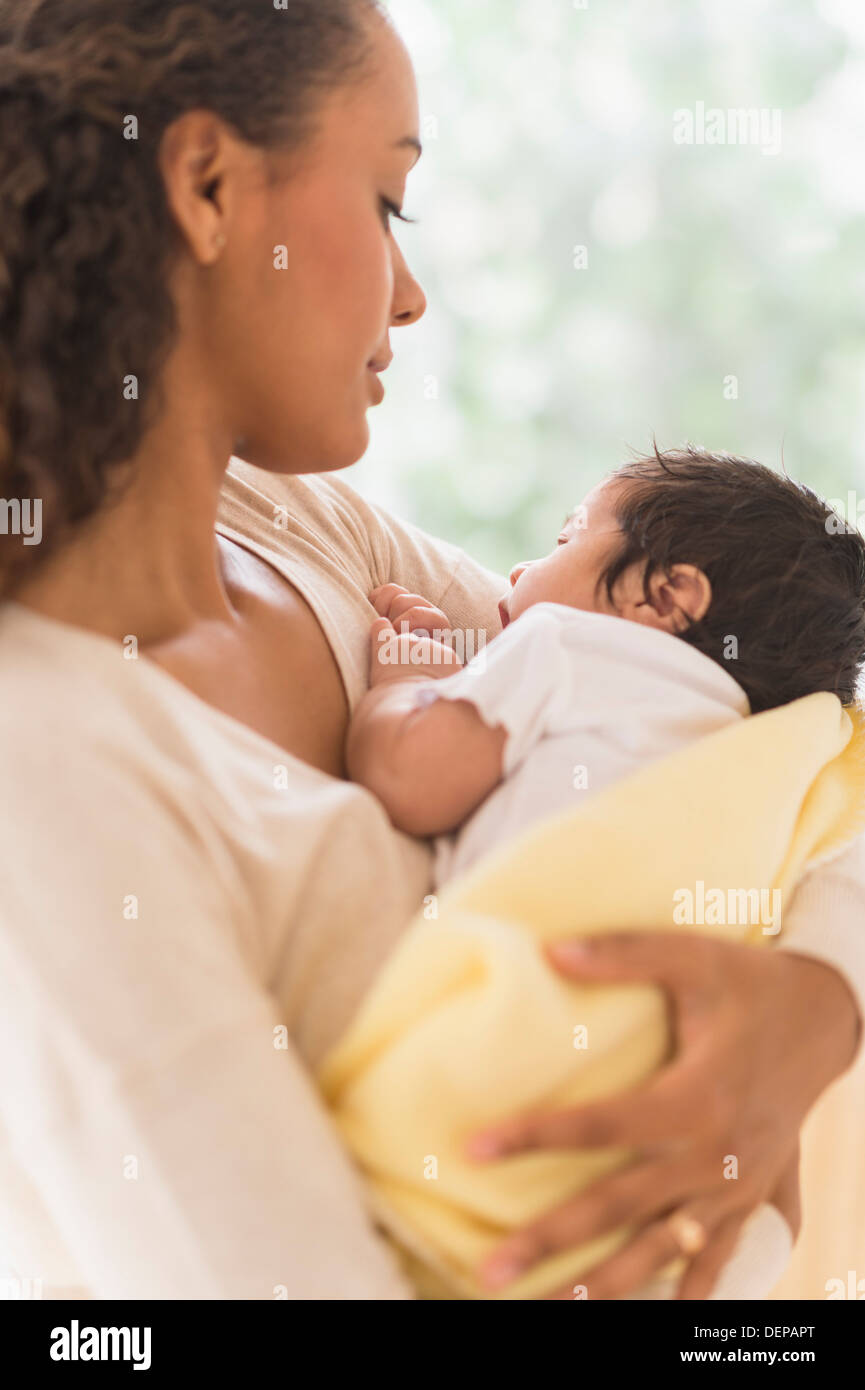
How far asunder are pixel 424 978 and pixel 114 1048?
0.19 metres

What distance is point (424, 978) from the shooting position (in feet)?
2.55

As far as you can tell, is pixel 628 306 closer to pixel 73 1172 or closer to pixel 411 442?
pixel 411 442

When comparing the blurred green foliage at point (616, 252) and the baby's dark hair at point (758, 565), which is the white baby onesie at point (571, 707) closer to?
the baby's dark hair at point (758, 565)

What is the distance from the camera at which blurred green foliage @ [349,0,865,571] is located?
3465mm

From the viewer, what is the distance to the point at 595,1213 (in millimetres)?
790

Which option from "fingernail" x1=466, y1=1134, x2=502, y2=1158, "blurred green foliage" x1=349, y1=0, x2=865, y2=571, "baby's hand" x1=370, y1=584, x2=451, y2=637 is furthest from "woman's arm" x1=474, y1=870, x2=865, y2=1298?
"blurred green foliage" x1=349, y1=0, x2=865, y2=571

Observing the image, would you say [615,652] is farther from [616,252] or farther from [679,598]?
[616,252]

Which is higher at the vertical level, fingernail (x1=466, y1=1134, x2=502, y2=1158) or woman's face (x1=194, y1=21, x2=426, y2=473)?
woman's face (x1=194, y1=21, x2=426, y2=473)

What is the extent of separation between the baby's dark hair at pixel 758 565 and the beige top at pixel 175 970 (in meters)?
0.38

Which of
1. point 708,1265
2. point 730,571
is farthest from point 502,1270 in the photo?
point 730,571

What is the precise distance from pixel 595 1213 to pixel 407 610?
23.8 inches

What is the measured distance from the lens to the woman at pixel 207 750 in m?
0.75

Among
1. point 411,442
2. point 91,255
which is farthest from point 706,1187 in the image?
point 411,442

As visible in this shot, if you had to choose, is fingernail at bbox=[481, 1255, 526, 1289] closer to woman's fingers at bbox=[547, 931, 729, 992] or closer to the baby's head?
woman's fingers at bbox=[547, 931, 729, 992]
